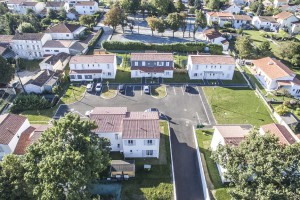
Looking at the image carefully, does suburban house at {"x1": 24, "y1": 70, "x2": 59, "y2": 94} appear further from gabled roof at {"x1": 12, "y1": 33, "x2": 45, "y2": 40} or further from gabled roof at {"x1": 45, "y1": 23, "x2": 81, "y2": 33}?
gabled roof at {"x1": 45, "y1": 23, "x2": 81, "y2": 33}

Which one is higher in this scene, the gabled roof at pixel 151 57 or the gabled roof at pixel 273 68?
the gabled roof at pixel 151 57

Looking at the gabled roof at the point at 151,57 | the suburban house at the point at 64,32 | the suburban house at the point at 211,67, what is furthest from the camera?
the suburban house at the point at 64,32

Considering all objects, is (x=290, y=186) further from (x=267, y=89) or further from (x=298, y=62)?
(x=298, y=62)

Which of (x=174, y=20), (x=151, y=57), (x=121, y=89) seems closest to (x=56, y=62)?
(x=121, y=89)

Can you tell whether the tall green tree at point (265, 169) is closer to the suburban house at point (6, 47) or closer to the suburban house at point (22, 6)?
the suburban house at point (6, 47)

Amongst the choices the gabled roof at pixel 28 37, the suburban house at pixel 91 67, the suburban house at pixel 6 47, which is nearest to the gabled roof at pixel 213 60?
the suburban house at pixel 91 67

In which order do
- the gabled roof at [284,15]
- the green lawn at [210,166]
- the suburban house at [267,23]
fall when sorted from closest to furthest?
the green lawn at [210,166]
the gabled roof at [284,15]
the suburban house at [267,23]

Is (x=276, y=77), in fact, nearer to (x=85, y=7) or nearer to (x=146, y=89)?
(x=146, y=89)
